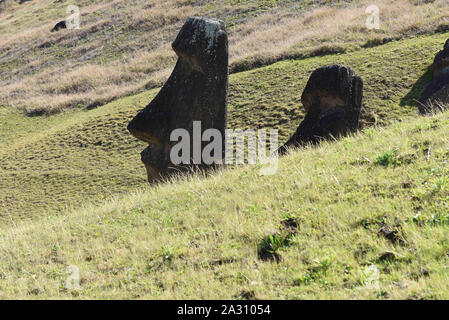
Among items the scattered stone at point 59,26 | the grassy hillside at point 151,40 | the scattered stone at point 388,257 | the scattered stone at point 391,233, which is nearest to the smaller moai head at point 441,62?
the grassy hillside at point 151,40

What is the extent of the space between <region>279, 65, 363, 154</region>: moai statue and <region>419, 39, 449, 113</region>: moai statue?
235 inches

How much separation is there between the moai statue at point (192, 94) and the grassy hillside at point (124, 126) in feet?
19.7

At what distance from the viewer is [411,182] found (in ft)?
22.4

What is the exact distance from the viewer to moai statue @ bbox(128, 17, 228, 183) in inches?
465

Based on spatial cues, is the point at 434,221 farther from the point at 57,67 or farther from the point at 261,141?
the point at 57,67

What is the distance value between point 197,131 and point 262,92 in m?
13.7

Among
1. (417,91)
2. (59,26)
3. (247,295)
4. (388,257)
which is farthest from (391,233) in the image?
(59,26)

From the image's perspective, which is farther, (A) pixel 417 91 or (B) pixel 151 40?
(B) pixel 151 40

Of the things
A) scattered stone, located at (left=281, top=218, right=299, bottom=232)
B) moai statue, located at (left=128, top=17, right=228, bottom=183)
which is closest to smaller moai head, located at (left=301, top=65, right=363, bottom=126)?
moai statue, located at (left=128, top=17, right=228, bottom=183)

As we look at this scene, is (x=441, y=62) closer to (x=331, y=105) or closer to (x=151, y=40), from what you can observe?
(x=331, y=105)

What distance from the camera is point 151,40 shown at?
144 feet

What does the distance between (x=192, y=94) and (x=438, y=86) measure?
36.5 ft

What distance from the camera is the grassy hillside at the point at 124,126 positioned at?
1956 centimetres

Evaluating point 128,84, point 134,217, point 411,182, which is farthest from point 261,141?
point 128,84
